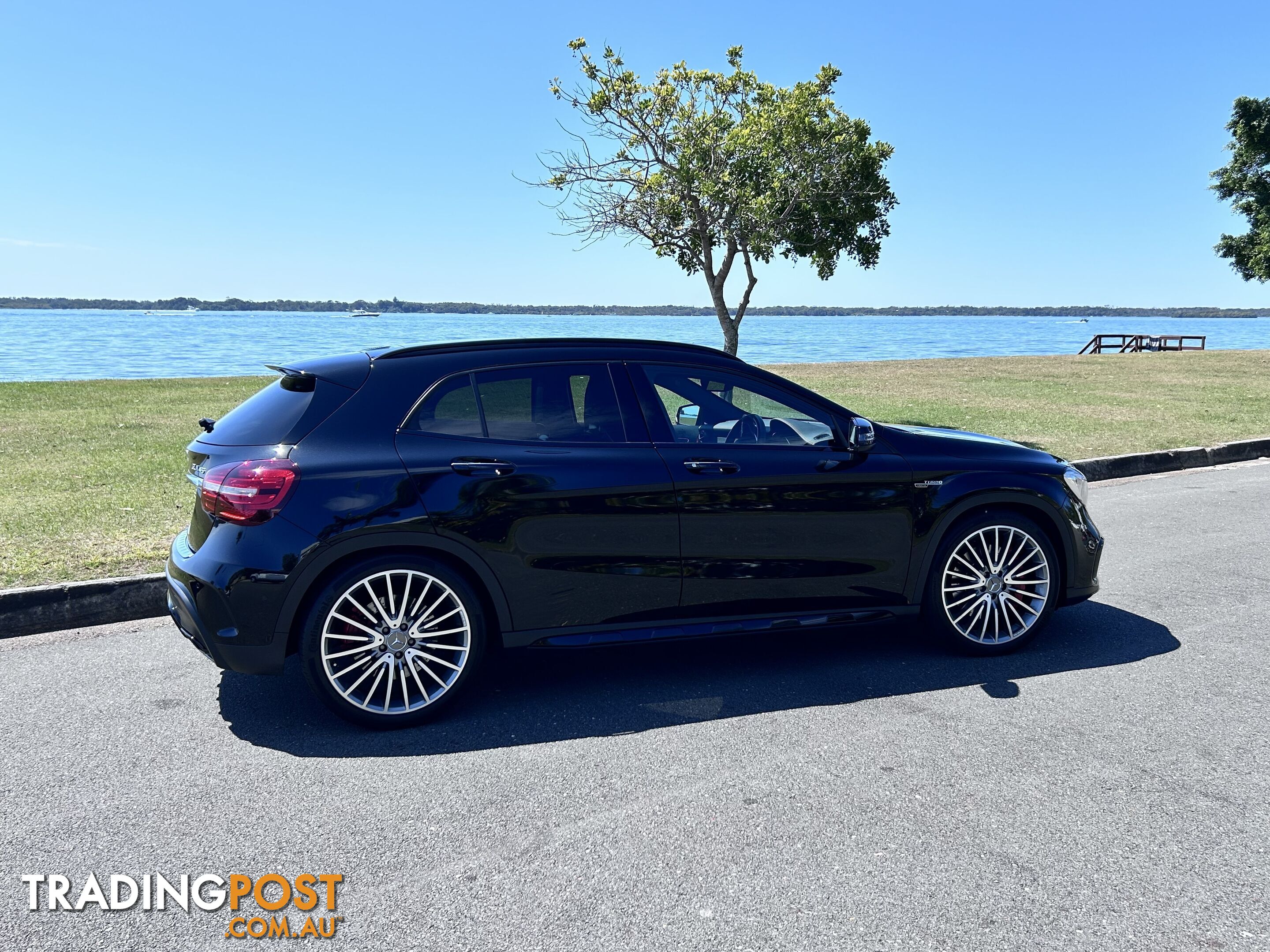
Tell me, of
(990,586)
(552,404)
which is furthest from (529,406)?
(990,586)

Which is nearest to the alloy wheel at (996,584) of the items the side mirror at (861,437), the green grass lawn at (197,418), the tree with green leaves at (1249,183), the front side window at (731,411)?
the side mirror at (861,437)

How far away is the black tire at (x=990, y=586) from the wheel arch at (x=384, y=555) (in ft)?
7.14

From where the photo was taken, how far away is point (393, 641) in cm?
434

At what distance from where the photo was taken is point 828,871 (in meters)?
3.10

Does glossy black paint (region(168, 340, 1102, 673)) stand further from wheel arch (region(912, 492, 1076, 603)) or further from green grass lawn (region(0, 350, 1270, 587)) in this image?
green grass lawn (region(0, 350, 1270, 587))

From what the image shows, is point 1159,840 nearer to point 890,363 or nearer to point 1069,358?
point 890,363

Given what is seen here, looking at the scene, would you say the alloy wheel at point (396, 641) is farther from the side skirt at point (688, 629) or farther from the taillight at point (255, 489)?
the taillight at point (255, 489)

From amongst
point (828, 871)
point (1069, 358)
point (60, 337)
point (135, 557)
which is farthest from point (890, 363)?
point (60, 337)

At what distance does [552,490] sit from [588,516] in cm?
20

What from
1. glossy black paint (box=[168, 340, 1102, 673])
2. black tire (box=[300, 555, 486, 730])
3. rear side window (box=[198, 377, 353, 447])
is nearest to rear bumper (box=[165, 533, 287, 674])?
glossy black paint (box=[168, 340, 1102, 673])

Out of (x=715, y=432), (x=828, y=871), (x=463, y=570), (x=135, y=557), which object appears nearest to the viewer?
(x=828, y=871)

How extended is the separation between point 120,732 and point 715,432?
2879mm

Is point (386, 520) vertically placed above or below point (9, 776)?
above

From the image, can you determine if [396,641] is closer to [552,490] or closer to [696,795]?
[552,490]
